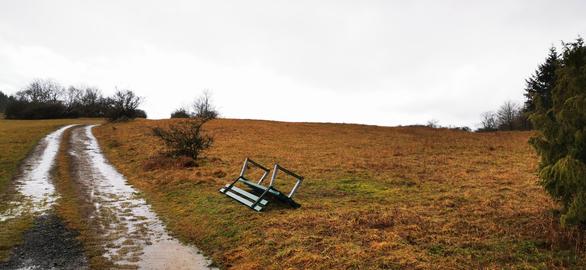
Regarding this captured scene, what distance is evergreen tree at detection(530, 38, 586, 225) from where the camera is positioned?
7.50 m

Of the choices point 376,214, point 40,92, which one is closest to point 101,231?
point 376,214

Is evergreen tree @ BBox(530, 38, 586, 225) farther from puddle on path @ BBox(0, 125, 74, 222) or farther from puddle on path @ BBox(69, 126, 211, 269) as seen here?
puddle on path @ BBox(0, 125, 74, 222)

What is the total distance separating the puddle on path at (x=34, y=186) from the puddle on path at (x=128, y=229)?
1310 mm

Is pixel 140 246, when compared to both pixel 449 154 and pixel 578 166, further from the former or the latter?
pixel 449 154

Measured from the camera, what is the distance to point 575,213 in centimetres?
745

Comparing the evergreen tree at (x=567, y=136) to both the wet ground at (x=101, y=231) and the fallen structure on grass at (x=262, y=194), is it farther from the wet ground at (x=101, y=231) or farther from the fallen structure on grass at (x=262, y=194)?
the wet ground at (x=101, y=231)

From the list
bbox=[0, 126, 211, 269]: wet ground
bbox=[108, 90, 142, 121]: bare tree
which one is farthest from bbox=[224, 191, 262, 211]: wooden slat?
bbox=[108, 90, 142, 121]: bare tree

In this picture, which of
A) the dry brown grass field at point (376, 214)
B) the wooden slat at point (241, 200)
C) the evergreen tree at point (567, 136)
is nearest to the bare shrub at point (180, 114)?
the dry brown grass field at point (376, 214)

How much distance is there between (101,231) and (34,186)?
338 inches

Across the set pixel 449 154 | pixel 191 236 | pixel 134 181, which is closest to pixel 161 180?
pixel 134 181

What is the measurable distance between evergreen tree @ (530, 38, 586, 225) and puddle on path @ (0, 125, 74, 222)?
14.4 m

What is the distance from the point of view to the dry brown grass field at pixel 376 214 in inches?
312

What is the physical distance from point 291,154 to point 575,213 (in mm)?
19889

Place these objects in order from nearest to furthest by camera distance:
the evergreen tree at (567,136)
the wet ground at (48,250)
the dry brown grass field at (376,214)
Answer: the evergreen tree at (567,136) < the dry brown grass field at (376,214) < the wet ground at (48,250)
